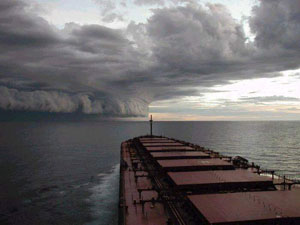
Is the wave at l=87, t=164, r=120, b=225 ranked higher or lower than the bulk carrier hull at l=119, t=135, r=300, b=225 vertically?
lower

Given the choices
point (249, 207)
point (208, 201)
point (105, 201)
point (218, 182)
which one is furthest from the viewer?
point (105, 201)

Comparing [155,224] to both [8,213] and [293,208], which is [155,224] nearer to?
[293,208]

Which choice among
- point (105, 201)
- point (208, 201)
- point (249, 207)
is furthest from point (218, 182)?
point (105, 201)

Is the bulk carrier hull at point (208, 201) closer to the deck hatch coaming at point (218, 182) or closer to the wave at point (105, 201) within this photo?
the deck hatch coaming at point (218, 182)

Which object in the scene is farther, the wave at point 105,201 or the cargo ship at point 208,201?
the wave at point 105,201

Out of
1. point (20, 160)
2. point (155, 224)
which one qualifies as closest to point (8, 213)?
point (155, 224)

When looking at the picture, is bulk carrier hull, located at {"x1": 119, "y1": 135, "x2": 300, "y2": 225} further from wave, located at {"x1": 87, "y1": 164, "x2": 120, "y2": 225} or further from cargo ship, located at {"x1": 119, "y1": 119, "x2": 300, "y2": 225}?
wave, located at {"x1": 87, "y1": 164, "x2": 120, "y2": 225}

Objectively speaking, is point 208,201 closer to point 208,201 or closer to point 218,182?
point 208,201

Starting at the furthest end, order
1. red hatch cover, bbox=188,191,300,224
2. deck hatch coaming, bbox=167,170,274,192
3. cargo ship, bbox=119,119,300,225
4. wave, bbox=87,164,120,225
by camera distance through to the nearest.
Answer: wave, bbox=87,164,120,225 → deck hatch coaming, bbox=167,170,274,192 → cargo ship, bbox=119,119,300,225 → red hatch cover, bbox=188,191,300,224

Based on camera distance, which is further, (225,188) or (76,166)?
(76,166)

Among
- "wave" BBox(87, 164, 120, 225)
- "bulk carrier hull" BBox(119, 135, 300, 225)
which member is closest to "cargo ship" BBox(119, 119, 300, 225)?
"bulk carrier hull" BBox(119, 135, 300, 225)

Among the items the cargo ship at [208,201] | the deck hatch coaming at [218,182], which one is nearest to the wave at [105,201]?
the cargo ship at [208,201]
